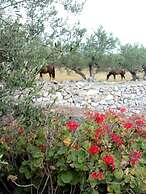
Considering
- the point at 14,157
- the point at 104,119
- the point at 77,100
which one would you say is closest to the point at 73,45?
the point at 104,119

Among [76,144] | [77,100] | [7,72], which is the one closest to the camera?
[7,72]

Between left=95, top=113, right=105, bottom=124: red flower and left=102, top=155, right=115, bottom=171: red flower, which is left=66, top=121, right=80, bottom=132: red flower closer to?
left=95, top=113, right=105, bottom=124: red flower

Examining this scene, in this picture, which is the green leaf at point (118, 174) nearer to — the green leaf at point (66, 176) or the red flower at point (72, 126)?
the green leaf at point (66, 176)

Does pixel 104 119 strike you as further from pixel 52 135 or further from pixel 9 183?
pixel 9 183

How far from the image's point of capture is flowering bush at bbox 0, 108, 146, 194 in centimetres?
476

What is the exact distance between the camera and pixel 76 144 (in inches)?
192

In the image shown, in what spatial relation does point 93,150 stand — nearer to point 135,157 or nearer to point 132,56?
point 135,157

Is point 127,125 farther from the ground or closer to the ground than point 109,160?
farther from the ground

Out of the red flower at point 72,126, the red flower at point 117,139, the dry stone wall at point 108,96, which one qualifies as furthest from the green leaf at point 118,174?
the dry stone wall at point 108,96

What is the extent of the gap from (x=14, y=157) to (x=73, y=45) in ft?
4.63

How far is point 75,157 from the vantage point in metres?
4.73

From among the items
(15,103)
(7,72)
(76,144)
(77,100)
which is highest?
(7,72)

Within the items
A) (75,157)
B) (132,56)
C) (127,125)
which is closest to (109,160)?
(75,157)

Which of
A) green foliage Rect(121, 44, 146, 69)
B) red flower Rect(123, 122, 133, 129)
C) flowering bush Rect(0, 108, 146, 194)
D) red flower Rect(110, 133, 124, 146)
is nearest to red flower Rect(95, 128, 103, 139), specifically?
flowering bush Rect(0, 108, 146, 194)
